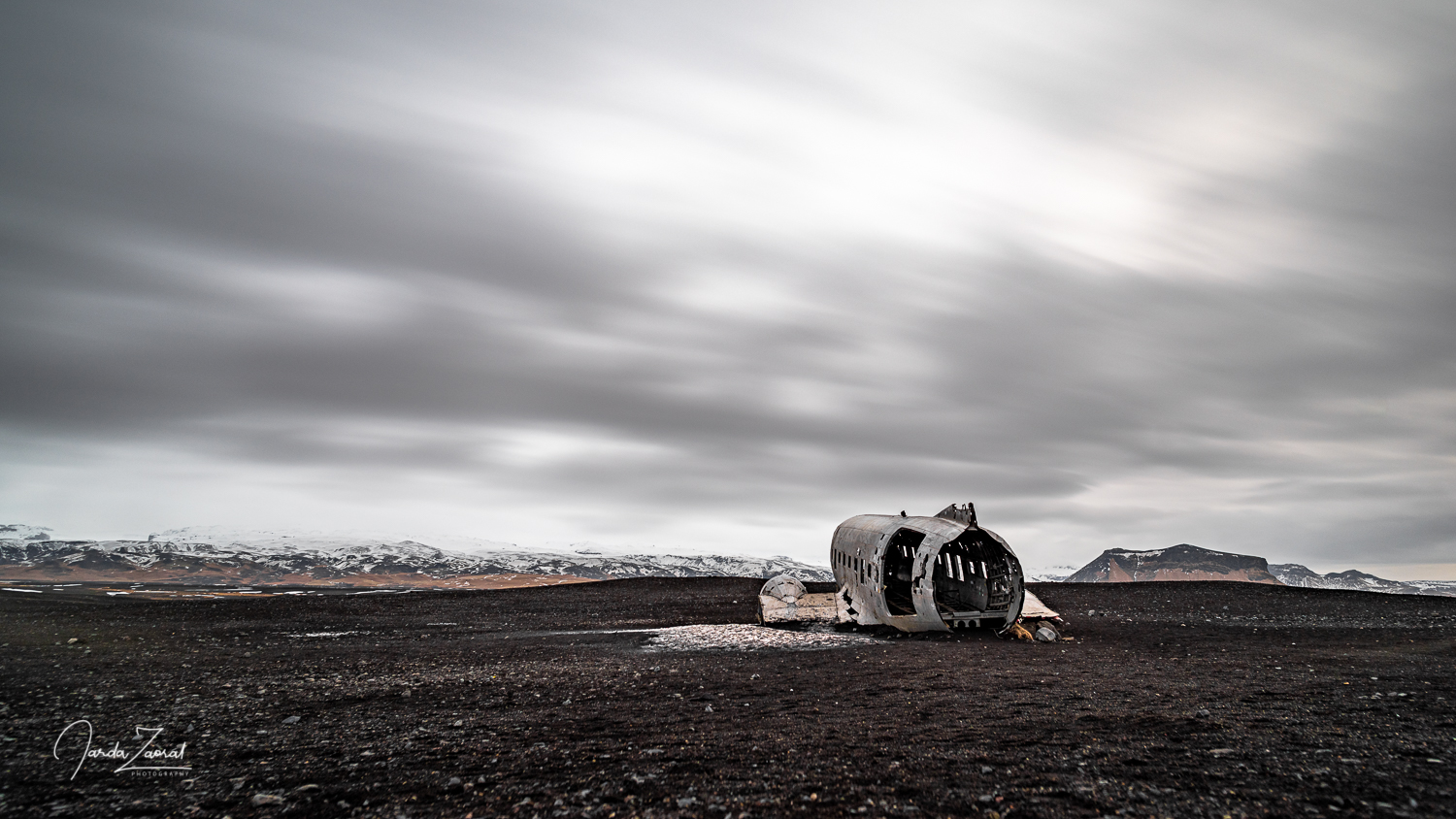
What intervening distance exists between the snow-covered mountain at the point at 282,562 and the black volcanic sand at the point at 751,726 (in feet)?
218

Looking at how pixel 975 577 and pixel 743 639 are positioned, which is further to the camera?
pixel 975 577

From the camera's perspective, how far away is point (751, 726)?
376 inches

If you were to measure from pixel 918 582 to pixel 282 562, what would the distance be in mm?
156814

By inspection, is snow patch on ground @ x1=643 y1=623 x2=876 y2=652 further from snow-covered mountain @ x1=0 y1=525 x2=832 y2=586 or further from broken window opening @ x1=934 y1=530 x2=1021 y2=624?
snow-covered mountain @ x1=0 y1=525 x2=832 y2=586

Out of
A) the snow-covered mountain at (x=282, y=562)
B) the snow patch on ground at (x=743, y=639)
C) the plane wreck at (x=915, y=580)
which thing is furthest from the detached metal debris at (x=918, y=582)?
the snow-covered mountain at (x=282, y=562)

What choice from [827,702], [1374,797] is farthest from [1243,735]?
[827,702]

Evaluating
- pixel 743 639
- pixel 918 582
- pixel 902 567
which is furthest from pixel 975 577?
pixel 743 639

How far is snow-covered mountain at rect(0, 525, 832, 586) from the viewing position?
110250 millimetres

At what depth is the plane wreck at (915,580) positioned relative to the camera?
20.5 metres

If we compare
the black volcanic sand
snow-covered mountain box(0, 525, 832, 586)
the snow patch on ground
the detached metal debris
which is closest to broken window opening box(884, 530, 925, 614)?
the detached metal debris

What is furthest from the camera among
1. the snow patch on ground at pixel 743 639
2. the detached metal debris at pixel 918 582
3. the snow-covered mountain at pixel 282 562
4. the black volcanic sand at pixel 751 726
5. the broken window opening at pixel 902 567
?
the snow-covered mountain at pixel 282 562

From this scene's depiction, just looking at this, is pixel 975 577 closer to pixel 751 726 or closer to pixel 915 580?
pixel 915 580

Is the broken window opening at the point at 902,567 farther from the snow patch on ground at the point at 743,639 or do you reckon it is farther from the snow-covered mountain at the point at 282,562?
the snow-covered mountain at the point at 282,562

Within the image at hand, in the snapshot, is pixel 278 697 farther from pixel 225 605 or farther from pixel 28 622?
pixel 225 605
